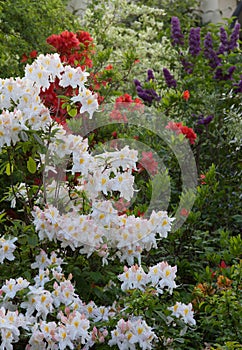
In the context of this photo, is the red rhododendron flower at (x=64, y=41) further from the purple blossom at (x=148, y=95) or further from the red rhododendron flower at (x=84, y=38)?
the purple blossom at (x=148, y=95)

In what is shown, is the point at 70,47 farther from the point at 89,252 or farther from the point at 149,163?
the point at 89,252

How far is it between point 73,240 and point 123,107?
2.01m

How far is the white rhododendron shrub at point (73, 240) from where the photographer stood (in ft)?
9.18

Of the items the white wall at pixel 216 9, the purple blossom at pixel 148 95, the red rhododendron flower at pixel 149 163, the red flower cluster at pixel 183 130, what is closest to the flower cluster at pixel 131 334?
the red rhododendron flower at pixel 149 163

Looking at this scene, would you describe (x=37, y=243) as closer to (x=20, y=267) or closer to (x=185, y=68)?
(x=20, y=267)

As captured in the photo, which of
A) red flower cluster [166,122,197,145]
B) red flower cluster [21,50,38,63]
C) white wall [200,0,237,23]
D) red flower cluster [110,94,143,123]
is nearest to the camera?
red flower cluster [166,122,197,145]

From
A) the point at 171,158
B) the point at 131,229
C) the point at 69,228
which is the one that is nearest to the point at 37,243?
the point at 69,228

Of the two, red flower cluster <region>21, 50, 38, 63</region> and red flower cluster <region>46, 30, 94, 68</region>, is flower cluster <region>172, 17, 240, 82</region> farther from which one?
red flower cluster <region>21, 50, 38, 63</region>

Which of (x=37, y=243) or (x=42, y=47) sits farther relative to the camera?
(x=42, y=47)

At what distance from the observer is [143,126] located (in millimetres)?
4840

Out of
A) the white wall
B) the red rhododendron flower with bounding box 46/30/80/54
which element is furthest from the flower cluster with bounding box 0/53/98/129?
the white wall

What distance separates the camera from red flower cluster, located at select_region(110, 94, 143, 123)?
4832 mm

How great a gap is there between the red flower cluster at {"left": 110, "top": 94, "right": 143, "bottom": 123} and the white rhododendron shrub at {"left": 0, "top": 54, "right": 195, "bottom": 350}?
1.63 meters

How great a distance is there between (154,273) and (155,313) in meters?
0.18
